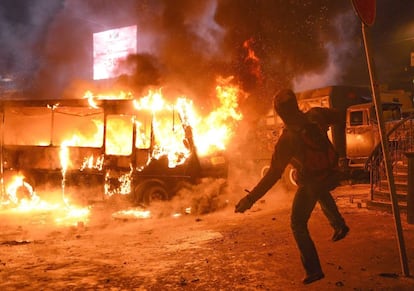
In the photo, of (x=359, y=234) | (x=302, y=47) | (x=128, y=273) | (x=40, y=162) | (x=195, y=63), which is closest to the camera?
(x=128, y=273)

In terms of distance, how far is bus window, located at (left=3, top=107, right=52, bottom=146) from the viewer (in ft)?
40.5

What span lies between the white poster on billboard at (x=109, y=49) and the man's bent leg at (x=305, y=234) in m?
24.9

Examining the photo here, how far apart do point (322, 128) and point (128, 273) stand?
Result: 2.82 meters

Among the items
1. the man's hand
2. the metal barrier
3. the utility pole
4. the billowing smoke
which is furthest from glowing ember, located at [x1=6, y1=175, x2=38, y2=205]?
the utility pole

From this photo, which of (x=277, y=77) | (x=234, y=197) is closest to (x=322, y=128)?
(x=234, y=197)

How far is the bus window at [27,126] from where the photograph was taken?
40.5 ft

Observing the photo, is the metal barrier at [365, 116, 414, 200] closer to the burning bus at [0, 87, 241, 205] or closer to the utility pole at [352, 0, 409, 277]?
the burning bus at [0, 87, 241, 205]

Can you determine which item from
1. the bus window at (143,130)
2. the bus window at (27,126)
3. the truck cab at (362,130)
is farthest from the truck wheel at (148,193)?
the truck cab at (362,130)

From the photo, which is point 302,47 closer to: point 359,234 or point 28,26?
point 359,234

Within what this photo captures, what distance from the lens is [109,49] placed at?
29500 millimetres

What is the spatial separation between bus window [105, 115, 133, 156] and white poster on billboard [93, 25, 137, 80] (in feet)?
56.0

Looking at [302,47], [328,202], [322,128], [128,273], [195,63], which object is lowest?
[128,273]

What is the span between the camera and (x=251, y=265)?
5105mm

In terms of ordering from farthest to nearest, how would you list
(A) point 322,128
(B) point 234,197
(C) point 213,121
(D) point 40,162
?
(C) point 213,121
(D) point 40,162
(B) point 234,197
(A) point 322,128
